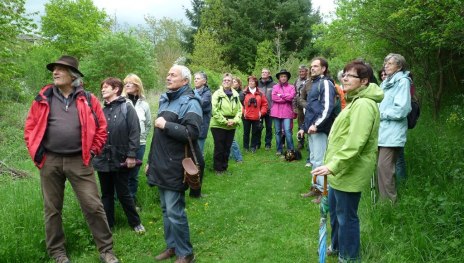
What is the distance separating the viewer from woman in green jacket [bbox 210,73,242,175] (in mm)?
7816

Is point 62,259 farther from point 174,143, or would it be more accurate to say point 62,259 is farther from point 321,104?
point 321,104

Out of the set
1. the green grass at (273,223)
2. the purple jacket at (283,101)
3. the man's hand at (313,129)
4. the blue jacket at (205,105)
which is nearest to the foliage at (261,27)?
the purple jacket at (283,101)

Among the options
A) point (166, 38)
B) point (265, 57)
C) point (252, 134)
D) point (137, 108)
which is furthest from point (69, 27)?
point (137, 108)

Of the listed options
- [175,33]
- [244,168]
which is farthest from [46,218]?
[175,33]

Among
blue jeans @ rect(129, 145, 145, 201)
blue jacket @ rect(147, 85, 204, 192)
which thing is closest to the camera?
blue jeans @ rect(129, 145, 145, 201)

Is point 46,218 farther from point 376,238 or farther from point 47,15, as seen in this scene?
point 47,15

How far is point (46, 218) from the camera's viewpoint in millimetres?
4121

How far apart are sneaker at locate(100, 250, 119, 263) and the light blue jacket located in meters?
3.40

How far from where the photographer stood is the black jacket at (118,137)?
4.70 m

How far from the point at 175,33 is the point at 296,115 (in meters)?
32.7

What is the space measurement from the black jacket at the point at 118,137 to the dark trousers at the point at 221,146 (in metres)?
3.14

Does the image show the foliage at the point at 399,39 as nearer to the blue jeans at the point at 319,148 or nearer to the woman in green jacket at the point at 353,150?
the blue jeans at the point at 319,148

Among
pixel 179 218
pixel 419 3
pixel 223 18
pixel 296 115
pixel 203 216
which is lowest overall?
pixel 203 216

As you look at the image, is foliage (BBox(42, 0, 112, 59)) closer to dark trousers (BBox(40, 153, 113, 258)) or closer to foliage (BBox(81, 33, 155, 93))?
foliage (BBox(81, 33, 155, 93))
